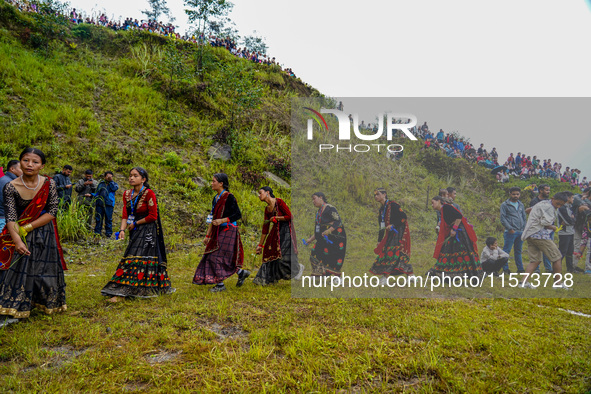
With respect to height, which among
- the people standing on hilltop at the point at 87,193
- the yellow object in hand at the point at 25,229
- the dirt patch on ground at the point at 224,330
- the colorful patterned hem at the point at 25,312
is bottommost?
the dirt patch on ground at the point at 224,330

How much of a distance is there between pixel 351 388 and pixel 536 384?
51.8 inches

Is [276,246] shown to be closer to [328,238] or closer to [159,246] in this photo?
[328,238]

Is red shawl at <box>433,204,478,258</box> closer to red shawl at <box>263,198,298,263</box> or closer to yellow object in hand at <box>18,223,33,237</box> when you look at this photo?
red shawl at <box>263,198,298,263</box>

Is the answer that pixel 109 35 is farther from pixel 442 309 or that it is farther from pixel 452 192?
pixel 442 309

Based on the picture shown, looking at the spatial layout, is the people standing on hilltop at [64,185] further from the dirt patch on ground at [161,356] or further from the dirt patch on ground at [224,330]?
the dirt patch on ground at [161,356]

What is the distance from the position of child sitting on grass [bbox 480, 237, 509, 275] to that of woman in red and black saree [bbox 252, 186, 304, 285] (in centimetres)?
395

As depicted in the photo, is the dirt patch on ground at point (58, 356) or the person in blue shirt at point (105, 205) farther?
the person in blue shirt at point (105, 205)

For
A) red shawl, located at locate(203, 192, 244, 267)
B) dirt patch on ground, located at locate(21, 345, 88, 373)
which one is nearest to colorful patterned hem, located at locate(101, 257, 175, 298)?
red shawl, located at locate(203, 192, 244, 267)

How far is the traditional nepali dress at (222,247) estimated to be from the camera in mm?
4793

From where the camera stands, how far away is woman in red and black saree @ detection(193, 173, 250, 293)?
477cm

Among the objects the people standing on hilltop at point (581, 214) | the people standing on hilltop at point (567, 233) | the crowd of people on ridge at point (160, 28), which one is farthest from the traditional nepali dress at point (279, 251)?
the crowd of people on ridge at point (160, 28)

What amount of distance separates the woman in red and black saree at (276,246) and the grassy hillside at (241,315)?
368 millimetres

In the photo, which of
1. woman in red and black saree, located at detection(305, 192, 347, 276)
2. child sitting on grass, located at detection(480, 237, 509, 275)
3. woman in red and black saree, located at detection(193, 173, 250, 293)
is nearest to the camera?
woman in red and black saree, located at detection(193, 173, 250, 293)

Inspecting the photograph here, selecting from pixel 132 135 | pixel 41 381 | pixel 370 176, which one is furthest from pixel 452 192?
pixel 132 135
